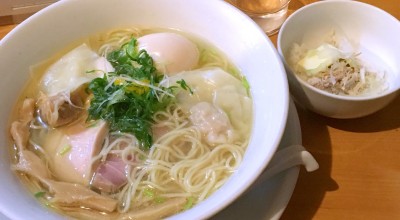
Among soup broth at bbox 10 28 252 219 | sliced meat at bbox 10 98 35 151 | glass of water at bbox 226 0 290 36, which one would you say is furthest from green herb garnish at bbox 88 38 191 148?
glass of water at bbox 226 0 290 36

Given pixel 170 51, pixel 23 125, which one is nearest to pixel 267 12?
pixel 170 51

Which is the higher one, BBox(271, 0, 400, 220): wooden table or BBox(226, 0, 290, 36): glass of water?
BBox(226, 0, 290, 36): glass of water

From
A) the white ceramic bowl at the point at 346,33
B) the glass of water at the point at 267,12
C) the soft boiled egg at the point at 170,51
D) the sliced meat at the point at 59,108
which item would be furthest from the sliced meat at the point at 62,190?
the glass of water at the point at 267,12

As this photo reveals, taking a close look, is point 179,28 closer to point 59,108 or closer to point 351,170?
point 59,108

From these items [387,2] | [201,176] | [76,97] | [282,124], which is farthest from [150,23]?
[387,2]

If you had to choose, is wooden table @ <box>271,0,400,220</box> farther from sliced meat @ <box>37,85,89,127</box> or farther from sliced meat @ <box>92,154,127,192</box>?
sliced meat @ <box>37,85,89,127</box>

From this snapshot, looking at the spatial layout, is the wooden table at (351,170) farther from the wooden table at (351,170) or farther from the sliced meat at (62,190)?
the sliced meat at (62,190)

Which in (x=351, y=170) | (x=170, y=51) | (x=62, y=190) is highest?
(x=170, y=51)
